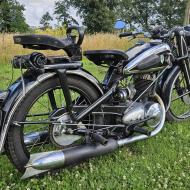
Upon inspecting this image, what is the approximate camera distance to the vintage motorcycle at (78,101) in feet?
10.9

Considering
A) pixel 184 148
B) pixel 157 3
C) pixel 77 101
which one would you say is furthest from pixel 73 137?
pixel 157 3

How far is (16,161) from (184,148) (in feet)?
6.10

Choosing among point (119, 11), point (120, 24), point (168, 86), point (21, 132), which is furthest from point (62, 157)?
point (119, 11)

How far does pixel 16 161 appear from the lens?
339cm

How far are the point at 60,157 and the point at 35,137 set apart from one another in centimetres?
54

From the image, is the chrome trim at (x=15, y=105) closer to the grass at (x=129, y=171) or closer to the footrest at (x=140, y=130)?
the grass at (x=129, y=171)

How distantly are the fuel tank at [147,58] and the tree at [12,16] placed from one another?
46.4m

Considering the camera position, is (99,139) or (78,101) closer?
(99,139)

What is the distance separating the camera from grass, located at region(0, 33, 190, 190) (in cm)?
353

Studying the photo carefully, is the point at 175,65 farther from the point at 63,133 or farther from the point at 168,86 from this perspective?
the point at 63,133

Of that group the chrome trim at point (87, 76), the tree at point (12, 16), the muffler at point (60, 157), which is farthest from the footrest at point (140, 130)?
the tree at point (12, 16)

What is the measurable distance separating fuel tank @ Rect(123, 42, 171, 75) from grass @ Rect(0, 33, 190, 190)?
85cm

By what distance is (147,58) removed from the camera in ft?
13.1

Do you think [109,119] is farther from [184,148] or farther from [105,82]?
[184,148]
